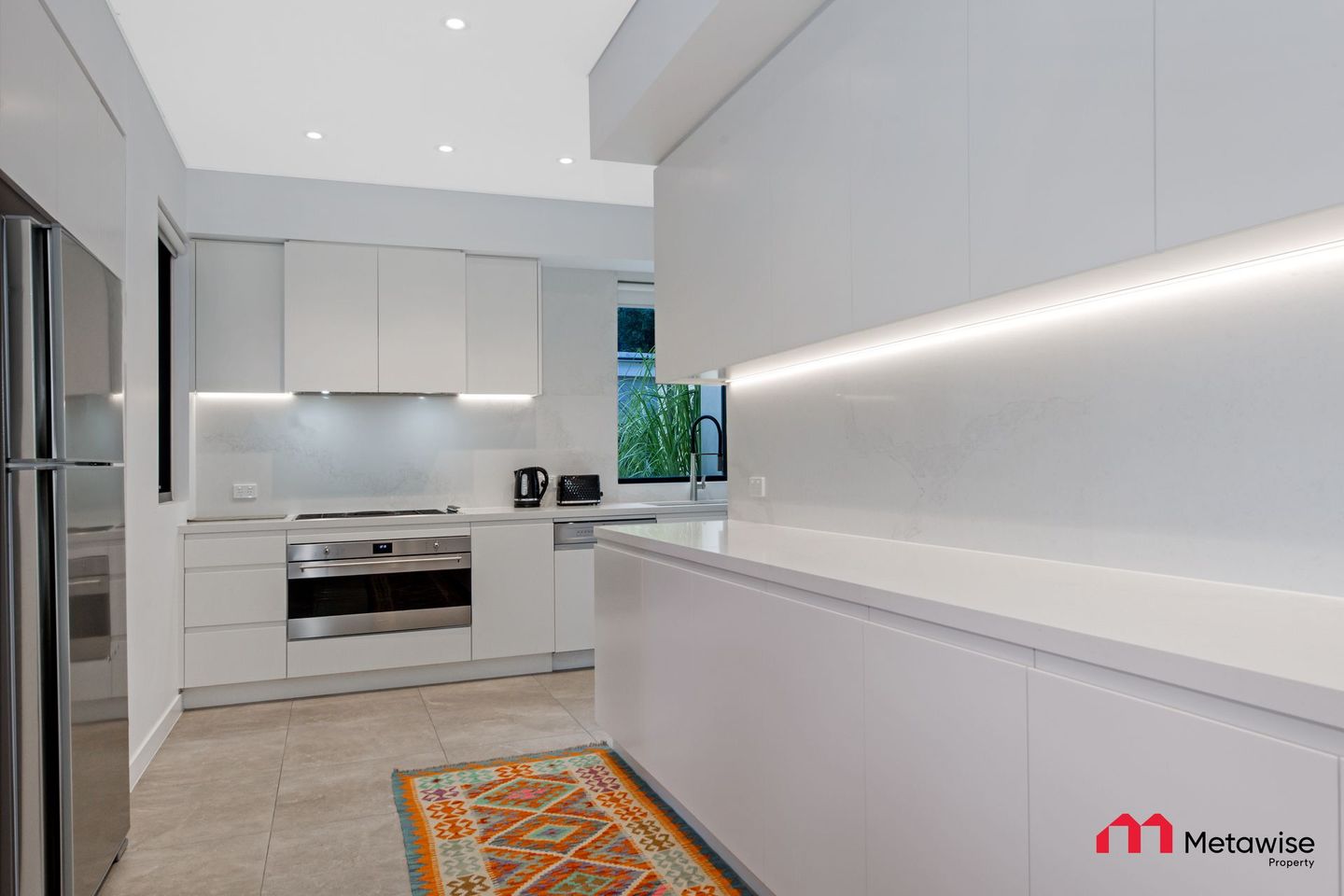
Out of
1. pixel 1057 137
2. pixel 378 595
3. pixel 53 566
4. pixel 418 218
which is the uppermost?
pixel 418 218

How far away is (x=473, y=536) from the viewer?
4.51 meters

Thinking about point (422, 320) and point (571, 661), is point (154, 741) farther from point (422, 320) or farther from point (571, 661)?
point (422, 320)

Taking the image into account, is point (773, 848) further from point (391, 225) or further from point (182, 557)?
point (391, 225)

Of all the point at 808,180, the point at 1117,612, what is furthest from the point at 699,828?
the point at 808,180

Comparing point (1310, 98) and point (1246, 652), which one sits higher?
point (1310, 98)

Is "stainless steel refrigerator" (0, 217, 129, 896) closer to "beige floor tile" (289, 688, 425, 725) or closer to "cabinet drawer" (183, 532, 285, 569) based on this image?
"beige floor tile" (289, 688, 425, 725)

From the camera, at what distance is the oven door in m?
4.21

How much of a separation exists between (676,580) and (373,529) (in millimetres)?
2378

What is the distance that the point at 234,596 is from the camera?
4094mm

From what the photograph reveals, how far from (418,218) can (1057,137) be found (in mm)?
3810

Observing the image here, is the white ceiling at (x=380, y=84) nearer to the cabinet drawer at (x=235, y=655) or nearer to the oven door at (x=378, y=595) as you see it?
the oven door at (x=378, y=595)

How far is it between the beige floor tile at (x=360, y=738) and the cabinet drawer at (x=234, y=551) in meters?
0.85

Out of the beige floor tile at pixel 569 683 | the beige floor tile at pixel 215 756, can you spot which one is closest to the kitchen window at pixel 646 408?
the beige floor tile at pixel 569 683

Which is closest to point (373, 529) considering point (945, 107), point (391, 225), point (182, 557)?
point (182, 557)
